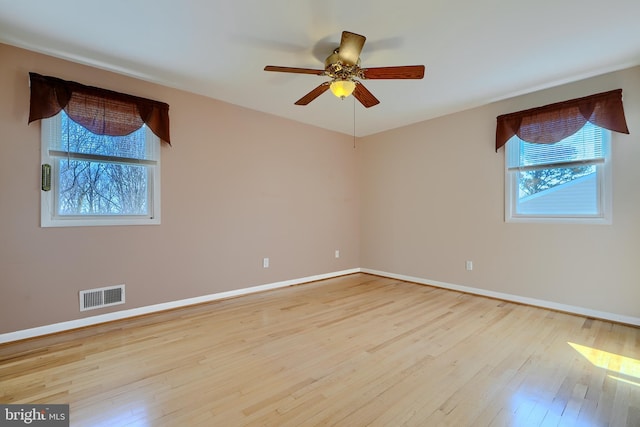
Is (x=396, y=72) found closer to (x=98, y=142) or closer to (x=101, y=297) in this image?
(x=98, y=142)

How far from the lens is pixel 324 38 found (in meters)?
2.27

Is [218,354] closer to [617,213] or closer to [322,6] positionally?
[322,6]

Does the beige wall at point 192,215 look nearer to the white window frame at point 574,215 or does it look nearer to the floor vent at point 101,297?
the floor vent at point 101,297

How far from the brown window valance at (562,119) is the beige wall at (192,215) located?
247 centimetres

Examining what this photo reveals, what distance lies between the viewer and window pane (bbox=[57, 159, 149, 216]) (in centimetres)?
256

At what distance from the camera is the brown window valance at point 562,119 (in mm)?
2682

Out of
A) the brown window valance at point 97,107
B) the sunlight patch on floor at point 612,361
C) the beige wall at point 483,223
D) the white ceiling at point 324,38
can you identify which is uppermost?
the white ceiling at point 324,38

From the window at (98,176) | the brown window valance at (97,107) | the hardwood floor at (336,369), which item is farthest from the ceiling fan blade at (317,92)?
the hardwood floor at (336,369)

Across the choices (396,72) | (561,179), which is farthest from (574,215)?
(396,72)

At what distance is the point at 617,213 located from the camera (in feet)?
8.92

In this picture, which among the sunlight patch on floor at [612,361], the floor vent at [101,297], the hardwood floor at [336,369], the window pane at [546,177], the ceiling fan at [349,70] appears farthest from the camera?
the window pane at [546,177]

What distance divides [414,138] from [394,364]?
342cm

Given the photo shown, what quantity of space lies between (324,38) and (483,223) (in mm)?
2974

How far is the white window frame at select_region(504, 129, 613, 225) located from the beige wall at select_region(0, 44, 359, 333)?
2425mm
